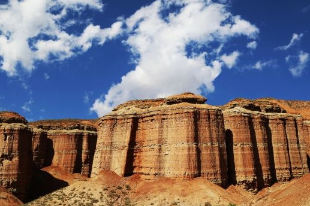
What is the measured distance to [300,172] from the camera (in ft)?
176

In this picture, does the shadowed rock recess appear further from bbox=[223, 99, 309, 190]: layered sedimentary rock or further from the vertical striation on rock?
the vertical striation on rock

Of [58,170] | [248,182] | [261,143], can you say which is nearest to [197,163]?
[248,182]

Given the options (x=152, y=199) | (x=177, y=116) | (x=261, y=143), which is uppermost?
(x=177, y=116)

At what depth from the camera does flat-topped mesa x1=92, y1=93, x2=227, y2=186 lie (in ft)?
142

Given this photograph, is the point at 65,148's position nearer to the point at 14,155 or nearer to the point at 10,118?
the point at 10,118

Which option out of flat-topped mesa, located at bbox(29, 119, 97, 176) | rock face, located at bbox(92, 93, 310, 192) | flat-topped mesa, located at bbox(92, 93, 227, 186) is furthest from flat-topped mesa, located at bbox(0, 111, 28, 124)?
flat-topped mesa, located at bbox(29, 119, 97, 176)

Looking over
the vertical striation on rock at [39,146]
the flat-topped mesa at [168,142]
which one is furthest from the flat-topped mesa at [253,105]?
the vertical striation on rock at [39,146]

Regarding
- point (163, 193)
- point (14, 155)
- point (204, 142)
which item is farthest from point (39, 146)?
point (204, 142)

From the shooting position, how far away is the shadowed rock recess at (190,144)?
4378 centimetres

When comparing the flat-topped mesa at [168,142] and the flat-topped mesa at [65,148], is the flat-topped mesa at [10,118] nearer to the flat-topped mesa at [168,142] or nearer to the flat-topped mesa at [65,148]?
the flat-topped mesa at [168,142]

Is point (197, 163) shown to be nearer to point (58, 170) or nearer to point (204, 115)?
point (204, 115)

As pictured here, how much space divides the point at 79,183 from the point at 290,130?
113 ft

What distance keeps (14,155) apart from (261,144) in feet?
123

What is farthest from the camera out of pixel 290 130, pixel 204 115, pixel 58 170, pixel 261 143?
pixel 58 170
